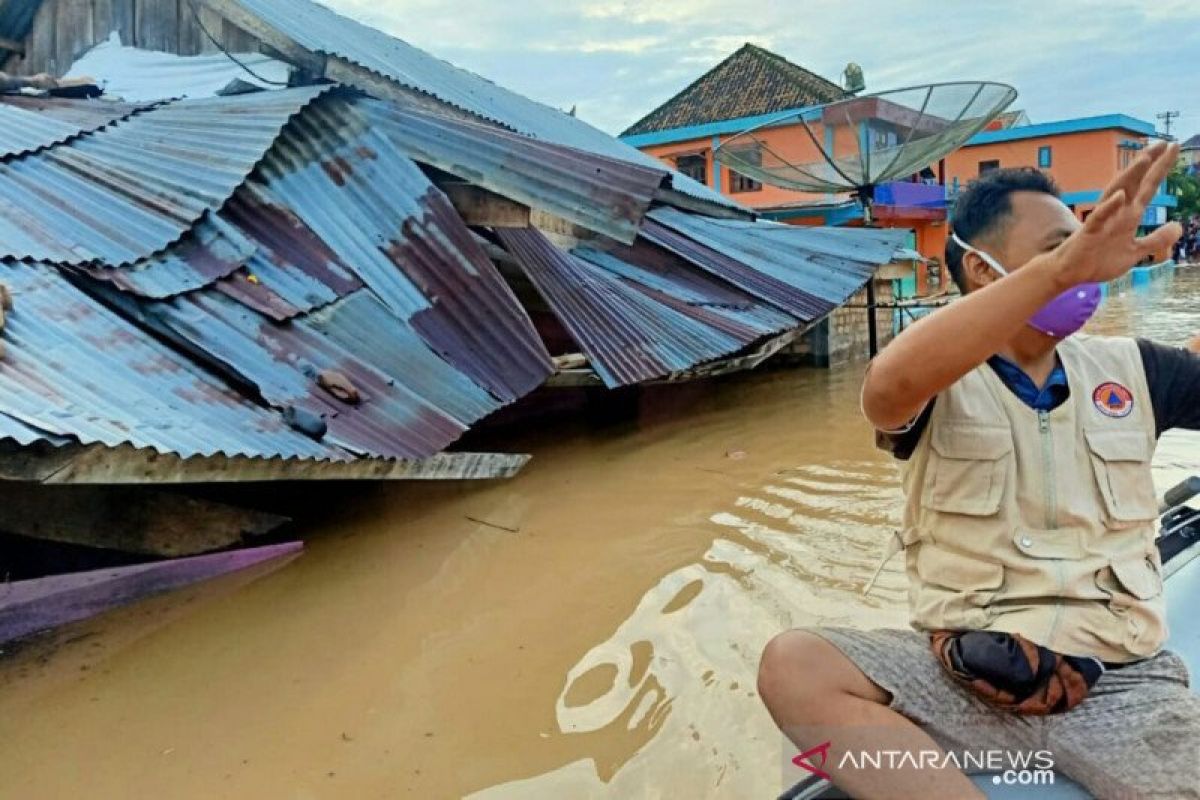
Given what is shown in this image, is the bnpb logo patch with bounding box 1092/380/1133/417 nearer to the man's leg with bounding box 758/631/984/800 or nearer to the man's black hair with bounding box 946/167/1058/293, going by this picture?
the man's black hair with bounding box 946/167/1058/293

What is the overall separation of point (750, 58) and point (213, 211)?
85.9 feet

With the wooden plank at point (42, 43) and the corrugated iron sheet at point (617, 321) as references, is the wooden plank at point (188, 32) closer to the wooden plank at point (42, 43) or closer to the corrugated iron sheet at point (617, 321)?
the wooden plank at point (42, 43)

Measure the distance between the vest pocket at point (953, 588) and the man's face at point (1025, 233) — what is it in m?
0.65

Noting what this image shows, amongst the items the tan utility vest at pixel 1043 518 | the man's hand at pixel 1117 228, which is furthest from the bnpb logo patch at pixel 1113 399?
the man's hand at pixel 1117 228

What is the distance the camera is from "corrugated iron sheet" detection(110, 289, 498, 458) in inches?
183

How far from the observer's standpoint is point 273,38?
862cm

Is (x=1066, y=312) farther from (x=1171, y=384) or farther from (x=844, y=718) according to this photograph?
(x=844, y=718)

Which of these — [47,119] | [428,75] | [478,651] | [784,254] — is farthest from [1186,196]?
[478,651]

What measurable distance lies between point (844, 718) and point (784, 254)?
940cm

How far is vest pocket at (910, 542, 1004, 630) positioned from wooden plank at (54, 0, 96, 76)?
461 inches

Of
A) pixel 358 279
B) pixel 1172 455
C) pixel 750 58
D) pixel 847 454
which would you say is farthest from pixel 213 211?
pixel 750 58

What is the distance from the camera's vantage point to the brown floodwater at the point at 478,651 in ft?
10.2

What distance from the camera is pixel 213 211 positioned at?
224 inches

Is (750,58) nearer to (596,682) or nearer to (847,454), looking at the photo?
(847,454)
